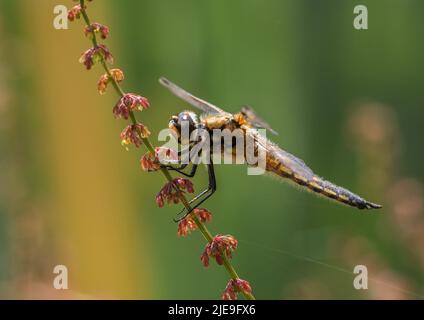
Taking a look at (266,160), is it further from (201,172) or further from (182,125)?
(201,172)

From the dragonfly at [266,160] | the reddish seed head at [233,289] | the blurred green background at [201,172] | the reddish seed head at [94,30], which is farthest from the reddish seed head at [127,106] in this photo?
the blurred green background at [201,172]

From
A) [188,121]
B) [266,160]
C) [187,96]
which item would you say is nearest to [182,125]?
[188,121]

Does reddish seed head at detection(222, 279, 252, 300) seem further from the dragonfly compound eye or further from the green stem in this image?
the dragonfly compound eye

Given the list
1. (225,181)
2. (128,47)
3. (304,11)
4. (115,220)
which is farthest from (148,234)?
(304,11)

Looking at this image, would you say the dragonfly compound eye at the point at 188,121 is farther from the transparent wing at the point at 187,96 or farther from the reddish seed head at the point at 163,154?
the reddish seed head at the point at 163,154

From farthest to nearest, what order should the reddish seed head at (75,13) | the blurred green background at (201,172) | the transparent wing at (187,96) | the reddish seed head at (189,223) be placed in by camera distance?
the blurred green background at (201,172), the transparent wing at (187,96), the reddish seed head at (189,223), the reddish seed head at (75,13)

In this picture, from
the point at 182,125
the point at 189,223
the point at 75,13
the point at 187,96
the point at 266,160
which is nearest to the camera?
the point at 75,13
